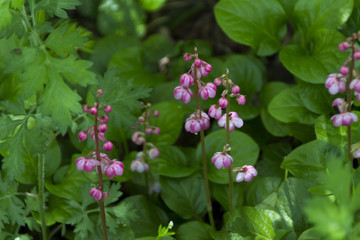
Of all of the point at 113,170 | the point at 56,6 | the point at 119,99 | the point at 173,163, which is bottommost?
the point at 173,163

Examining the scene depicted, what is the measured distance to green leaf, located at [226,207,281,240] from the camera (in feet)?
5.22

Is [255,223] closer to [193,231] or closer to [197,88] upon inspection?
[193,231]

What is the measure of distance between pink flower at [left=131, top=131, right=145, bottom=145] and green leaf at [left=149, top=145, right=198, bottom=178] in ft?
0.43

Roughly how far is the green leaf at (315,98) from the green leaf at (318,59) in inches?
4.0

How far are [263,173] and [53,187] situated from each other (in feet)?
3.06

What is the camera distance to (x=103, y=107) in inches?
59.6

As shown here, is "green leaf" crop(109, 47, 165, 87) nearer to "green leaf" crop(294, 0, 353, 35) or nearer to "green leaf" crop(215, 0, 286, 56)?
"green leaf" crop(215, 0, 286, 56)

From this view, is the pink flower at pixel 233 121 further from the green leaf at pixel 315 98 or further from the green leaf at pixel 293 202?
the green leaf at pixel 315 98

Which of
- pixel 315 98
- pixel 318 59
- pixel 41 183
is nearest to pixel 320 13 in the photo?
pixel 318 59

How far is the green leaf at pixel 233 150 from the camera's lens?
187cm

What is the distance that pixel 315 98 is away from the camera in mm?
2043

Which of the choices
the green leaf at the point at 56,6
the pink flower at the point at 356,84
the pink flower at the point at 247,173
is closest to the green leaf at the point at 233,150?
the pink flower at the point at 247,173

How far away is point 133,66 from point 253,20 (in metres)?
0.70

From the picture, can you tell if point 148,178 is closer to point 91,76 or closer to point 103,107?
point 103,107
